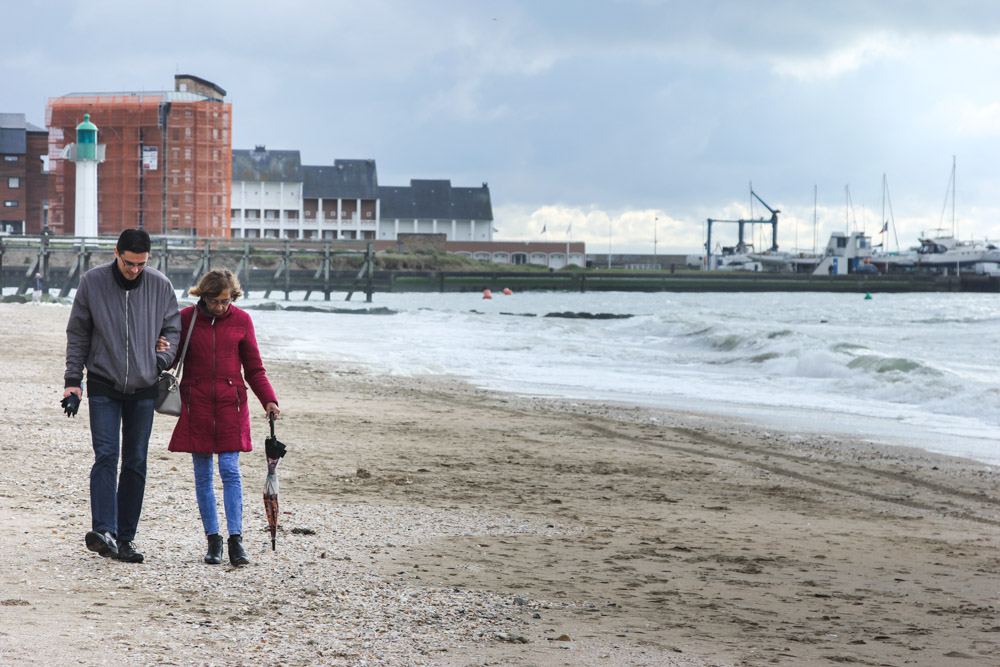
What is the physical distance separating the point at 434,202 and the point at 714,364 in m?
87.6

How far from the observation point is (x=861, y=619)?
5859 mm

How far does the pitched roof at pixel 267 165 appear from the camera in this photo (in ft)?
339

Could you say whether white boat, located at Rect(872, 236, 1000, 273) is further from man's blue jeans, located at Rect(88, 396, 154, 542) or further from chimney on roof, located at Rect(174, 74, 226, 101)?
man's blue jeans, located at Rect(88, 396, 154, 542)

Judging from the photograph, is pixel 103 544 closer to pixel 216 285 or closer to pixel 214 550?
pixel 214 550

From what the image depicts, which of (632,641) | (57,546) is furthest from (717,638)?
(57,546)

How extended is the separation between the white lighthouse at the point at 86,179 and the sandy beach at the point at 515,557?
45.6m

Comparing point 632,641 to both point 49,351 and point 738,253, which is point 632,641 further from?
point 738,253

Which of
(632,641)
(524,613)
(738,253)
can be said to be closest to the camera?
(632,641)

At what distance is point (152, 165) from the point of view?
66312mm

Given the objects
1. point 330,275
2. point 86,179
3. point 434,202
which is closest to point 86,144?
point 86,179

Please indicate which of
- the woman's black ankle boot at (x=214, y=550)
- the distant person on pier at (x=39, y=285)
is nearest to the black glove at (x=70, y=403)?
the woman's black ankle boot at (x=214, y=550)

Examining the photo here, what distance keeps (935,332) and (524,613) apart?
134 feet

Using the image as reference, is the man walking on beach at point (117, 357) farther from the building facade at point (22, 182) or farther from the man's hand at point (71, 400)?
the building facade at point (22, 182)

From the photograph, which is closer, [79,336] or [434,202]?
[79,336]
